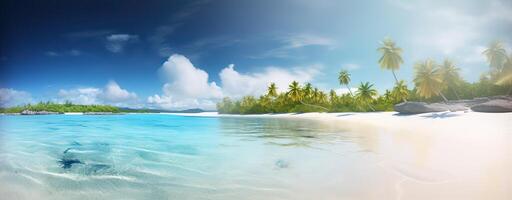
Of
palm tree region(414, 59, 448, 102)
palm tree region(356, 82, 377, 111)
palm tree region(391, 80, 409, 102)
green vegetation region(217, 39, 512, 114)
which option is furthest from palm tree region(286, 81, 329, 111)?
palm tree region(414, 59, 448, 102)

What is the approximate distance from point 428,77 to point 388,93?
7.14 metres

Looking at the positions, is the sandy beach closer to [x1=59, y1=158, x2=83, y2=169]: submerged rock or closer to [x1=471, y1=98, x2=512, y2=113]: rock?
[x1=59, y1=158, x2=83, y2=169]: submerged rock

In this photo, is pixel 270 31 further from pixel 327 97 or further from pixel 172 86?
pixel 327 97

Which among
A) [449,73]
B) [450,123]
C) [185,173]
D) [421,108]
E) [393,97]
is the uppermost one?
[449,73]

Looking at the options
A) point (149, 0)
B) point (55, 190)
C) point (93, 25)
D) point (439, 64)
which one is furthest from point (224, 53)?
point (439, 64)

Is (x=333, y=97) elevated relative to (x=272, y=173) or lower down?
elevated

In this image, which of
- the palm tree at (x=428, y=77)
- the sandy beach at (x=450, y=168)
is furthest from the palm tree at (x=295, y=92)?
the sandy beach at (x=450, y=168)

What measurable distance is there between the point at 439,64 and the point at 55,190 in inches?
623

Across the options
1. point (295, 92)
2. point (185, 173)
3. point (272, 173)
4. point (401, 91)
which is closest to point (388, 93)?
point (401, 91)

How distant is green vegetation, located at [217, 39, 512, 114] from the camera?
14.4 meters

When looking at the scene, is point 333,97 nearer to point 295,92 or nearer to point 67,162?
point 295,92

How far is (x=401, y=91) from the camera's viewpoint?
18500mm

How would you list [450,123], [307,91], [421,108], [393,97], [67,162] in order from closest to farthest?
1. [67,162]
2. [450,123]
3. [421,108]
4. [393,97]
5. [307,91]

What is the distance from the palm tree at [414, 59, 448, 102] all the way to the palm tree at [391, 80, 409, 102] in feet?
10.3
